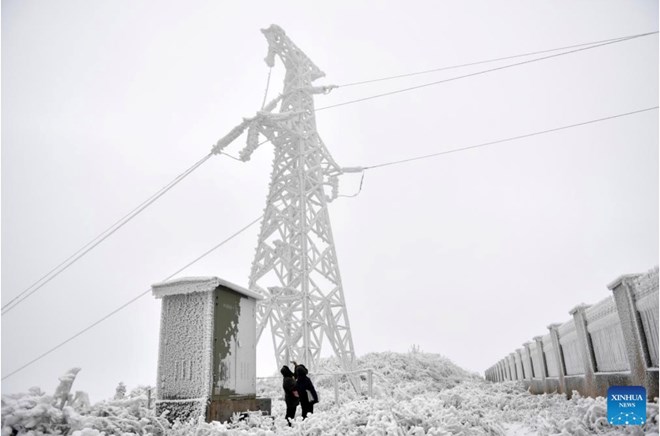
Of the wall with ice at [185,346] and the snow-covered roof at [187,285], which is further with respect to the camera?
the snow-covered roof at [187,285]

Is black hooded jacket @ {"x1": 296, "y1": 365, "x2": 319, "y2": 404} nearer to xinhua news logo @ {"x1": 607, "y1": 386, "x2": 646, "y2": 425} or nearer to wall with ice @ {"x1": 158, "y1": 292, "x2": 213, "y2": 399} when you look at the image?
wall with ice @ {"x1": 158, "y1": 292, "x2": 213, "y2": 399}

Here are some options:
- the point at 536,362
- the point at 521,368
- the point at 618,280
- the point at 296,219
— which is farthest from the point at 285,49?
the point at 521,368

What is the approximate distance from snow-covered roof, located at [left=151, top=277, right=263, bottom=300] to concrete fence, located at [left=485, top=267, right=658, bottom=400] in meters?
6.27

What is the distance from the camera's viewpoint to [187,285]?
814 cm

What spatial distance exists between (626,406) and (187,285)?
647cm

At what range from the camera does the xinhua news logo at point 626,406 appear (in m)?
4.82

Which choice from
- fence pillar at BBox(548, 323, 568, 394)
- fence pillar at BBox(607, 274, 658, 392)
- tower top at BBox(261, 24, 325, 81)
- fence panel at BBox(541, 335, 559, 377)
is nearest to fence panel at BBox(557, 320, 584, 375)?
fence pillar at BBox(548, 323, 568, 394)

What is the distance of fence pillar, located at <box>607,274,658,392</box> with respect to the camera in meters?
6.48

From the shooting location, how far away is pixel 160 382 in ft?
26.1

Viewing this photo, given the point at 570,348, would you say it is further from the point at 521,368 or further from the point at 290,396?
the point at 521,368

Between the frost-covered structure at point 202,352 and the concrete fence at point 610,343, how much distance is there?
20.1 feet

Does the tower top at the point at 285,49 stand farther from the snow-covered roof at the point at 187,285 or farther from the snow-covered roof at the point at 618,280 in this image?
the snow-covered roof at the point at 618,280

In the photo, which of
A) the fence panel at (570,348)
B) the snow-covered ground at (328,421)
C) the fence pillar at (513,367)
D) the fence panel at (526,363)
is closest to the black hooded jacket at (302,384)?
the snow-covered ground at (328,421)

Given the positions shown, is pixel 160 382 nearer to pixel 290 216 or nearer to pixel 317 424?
pixel 317 424
